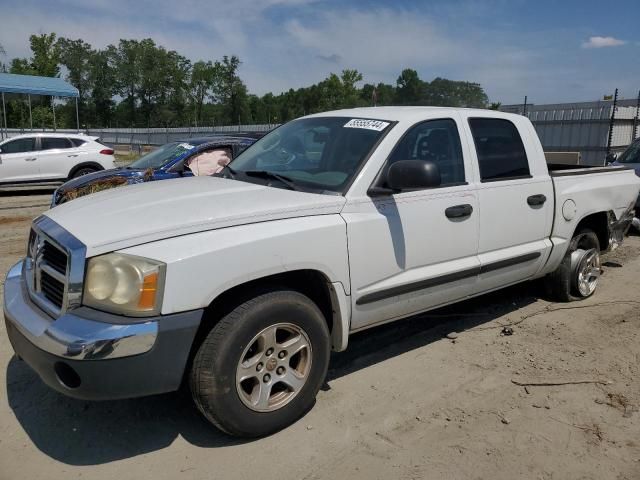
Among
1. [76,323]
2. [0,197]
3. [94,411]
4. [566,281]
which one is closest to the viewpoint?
[76,323]

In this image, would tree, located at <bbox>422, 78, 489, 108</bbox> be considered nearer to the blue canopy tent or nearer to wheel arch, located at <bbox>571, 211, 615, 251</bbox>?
wheel arch, located at <bbox>571, 211, 615, 251</bbox>

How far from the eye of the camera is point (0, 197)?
555 inches

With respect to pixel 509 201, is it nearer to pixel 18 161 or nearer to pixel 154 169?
pixel 154 169

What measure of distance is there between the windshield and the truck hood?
8755 millimetres

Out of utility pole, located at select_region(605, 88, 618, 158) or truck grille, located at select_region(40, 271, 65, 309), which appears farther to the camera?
utility pole, located at select_region(605, 88, 618, 158)

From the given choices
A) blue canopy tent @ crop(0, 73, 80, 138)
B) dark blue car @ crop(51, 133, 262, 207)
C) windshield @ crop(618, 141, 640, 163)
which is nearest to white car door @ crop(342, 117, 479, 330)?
dark blue car @ crop(51, 133, 262, 207)

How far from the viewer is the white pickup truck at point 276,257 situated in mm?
2604

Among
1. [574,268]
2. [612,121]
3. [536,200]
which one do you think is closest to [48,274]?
[536,200]

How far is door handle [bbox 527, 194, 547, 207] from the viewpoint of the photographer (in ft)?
14.6

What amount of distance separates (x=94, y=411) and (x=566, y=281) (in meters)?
4.22

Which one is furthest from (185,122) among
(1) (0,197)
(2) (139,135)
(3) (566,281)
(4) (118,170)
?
(3) (566,281)

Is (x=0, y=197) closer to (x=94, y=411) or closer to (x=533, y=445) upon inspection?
(x=94, y=411)

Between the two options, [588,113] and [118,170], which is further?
[588,113]

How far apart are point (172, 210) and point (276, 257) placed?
0.62 m
